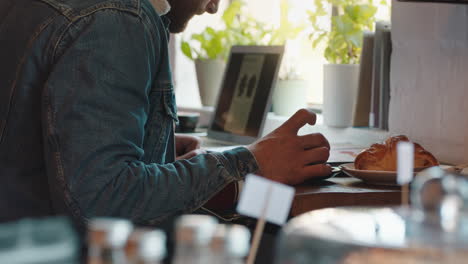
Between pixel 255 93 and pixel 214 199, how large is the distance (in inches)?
42.9

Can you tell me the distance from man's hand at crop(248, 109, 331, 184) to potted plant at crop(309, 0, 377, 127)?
88 centimetres

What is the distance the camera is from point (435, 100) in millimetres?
1958

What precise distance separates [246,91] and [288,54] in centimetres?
58

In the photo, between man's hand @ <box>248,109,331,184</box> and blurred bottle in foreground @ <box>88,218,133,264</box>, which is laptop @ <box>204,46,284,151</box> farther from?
blurred bottle in foreground @ <box>88,218,133,264</box>

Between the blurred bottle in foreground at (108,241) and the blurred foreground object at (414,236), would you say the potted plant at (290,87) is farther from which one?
the blurred bottle in foreground at (108,241)

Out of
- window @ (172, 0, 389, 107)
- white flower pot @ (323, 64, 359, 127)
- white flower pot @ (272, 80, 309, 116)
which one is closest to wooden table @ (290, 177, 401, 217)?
white flower pot @ (323, 64, 359, 127)

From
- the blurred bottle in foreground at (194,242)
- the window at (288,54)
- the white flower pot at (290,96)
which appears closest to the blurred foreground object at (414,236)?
the blurred bottle in foreground at (194,242)

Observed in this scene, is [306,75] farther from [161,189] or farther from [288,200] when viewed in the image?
[288,200]

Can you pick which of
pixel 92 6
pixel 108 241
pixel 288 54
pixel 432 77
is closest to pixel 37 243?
pixel 108 241

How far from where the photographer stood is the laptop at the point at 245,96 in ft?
8.03

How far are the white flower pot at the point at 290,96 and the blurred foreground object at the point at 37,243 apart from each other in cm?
228

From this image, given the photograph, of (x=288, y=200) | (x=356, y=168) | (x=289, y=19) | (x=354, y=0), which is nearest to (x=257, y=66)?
(x=354, y=0)

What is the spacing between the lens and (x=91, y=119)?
119 centimetres

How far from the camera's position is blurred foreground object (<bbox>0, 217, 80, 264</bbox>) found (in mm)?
460
